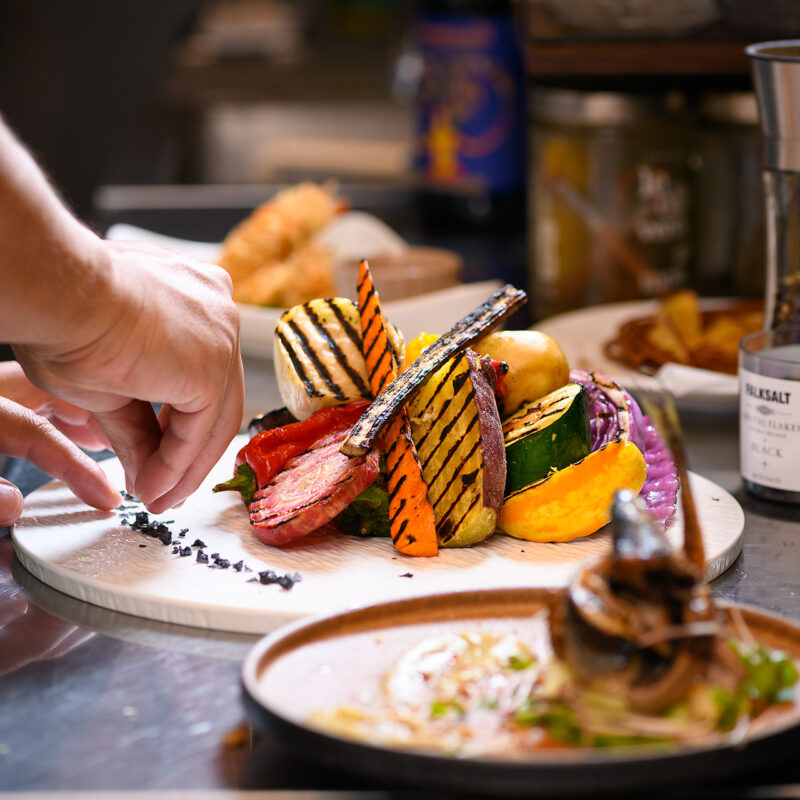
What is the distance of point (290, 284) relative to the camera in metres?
2.28

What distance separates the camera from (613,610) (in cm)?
77

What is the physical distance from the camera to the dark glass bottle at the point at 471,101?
283cm

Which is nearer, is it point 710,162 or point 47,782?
point 47,782

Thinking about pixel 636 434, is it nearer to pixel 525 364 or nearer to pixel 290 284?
pixel 525 364

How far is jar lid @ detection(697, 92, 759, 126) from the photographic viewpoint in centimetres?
220

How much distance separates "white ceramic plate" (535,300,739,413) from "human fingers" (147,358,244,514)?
18.1 inches

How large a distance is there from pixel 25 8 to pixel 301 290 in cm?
341

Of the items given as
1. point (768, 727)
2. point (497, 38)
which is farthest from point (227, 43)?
point (768, 727)

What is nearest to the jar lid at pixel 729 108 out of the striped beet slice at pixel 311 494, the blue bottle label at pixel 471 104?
the blue bottle label at pixel 471 104

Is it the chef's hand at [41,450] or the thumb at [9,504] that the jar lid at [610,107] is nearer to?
the chef's hand at [41,450]

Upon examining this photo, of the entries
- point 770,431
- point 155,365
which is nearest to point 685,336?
point 770,431

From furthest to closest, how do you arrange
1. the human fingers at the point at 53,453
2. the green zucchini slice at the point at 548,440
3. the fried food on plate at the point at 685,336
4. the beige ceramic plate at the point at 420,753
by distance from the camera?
the fried food on plate at the point at 685,336 < the human fingers at the point at 53,453 < the green zucchini slice at the point at 548,440 < the beige ceramic plate at the point at 420,753

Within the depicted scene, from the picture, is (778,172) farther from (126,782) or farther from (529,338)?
(126,782)

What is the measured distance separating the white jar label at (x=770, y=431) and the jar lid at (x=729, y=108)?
3.21 feet
